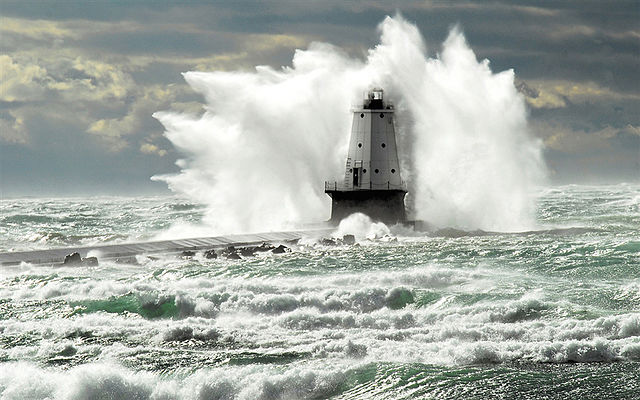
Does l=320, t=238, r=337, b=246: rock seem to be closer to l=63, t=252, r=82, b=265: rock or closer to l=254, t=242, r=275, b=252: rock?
l=254, t=242, r=275, b=252: rock

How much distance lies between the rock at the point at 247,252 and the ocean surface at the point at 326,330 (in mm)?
2260

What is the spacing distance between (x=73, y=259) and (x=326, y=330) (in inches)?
448

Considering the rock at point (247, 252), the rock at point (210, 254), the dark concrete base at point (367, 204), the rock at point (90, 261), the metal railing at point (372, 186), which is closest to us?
the rock at point (90, 261)

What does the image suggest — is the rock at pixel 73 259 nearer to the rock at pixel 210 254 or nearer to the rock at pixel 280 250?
the rock at pixel 210 254

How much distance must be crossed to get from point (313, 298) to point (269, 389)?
5.19 metres

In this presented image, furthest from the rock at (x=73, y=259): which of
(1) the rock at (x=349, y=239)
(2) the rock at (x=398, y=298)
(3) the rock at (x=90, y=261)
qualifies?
(2) the rock at (x=398, y=298)

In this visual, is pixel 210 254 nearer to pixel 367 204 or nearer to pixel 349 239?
pixel 349 239

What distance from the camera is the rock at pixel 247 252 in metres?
26.0

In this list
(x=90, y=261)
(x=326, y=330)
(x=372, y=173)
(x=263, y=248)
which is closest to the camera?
(x=326, y=330)

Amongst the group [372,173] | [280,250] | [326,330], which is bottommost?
[326,330]

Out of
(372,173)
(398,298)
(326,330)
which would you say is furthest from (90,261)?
(372,173)

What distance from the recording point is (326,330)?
14617 millimetres

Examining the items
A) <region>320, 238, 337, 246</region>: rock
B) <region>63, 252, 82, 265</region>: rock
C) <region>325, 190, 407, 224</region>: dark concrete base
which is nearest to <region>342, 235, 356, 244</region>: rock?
<region>320, 238, 337, 246</region>: rock

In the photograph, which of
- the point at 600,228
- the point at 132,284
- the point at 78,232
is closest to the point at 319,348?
the point at 132,284
